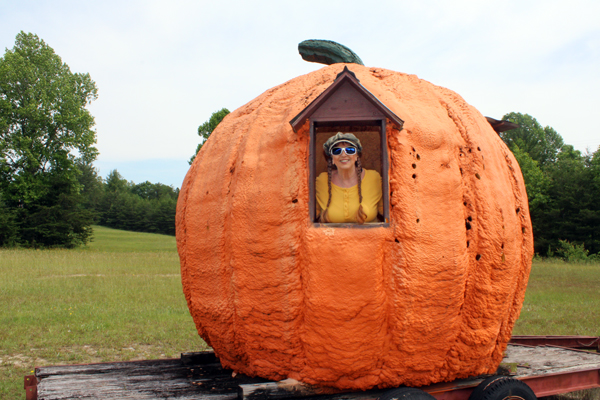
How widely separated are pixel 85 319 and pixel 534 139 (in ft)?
144

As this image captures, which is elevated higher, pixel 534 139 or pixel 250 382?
pixel 534 139

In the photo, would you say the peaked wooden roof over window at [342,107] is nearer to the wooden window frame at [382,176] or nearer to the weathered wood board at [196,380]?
the wooden window frame at [382,176]

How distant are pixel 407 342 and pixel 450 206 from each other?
1085 millimetres

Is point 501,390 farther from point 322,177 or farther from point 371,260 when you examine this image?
point 322,177

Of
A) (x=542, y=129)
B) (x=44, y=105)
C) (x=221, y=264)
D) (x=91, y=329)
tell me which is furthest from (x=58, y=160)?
(x=542, y=129)

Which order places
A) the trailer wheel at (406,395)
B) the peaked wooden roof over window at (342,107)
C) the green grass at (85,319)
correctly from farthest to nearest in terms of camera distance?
the green grass at (85,319) → the peaked wooden roof over window at (342,107) → the trailer wheel at (406,395)

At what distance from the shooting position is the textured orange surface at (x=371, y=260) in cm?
323

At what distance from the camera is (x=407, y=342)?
3361mm

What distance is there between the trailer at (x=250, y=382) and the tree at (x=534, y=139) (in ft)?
136

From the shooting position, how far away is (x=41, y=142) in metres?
28.3

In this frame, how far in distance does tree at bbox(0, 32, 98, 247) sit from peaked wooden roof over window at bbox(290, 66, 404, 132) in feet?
92.5

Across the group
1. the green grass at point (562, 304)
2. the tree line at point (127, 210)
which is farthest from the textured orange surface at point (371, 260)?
the tree line at point (127, 210)

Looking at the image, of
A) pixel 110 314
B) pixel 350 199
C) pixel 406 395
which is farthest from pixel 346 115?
pixel 110 314

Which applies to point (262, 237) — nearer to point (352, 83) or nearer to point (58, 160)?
point (352, 83)
